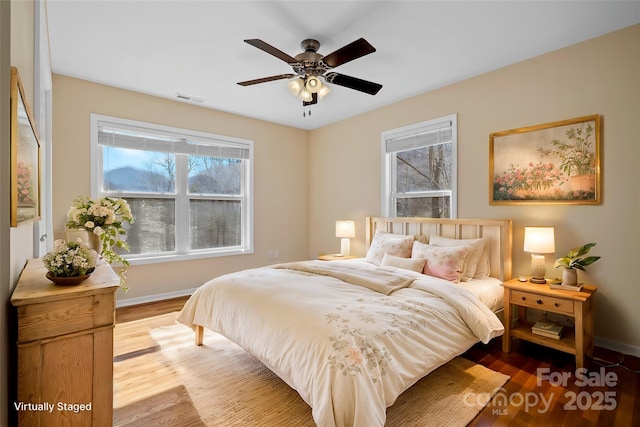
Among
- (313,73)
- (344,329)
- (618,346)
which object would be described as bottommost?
(618,346)

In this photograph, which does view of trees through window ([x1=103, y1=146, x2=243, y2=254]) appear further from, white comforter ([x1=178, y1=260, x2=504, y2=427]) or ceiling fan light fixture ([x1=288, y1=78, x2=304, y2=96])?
ceiling fan light fixture ([x1=288, y1=78, x2=304, y2=96])

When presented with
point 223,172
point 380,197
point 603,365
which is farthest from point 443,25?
point 223,172

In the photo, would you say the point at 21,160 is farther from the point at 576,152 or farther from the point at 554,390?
the point at 576,152

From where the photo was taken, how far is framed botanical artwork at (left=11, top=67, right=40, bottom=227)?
1116mm

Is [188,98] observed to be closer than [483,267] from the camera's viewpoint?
No

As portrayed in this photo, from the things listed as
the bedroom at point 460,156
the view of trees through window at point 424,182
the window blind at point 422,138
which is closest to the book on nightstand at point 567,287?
the bedroom at point 460,156

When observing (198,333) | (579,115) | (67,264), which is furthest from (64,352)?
(579,115)

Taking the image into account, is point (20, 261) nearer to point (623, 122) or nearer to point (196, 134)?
point (196, 134)

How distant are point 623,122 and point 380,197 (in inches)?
98.9

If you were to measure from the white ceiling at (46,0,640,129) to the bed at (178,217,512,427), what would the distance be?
1680 millimetres

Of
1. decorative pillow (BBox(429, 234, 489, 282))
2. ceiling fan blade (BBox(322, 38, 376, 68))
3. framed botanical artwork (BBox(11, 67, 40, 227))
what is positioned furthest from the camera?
decorative pillow (BBox(429, 234, 489, 282))

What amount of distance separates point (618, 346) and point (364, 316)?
234cm

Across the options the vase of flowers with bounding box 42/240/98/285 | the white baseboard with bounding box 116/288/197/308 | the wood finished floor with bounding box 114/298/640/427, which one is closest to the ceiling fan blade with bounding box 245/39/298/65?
the vase of flowers with bounding box 42/240/98/285

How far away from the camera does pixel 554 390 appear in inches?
81.8
